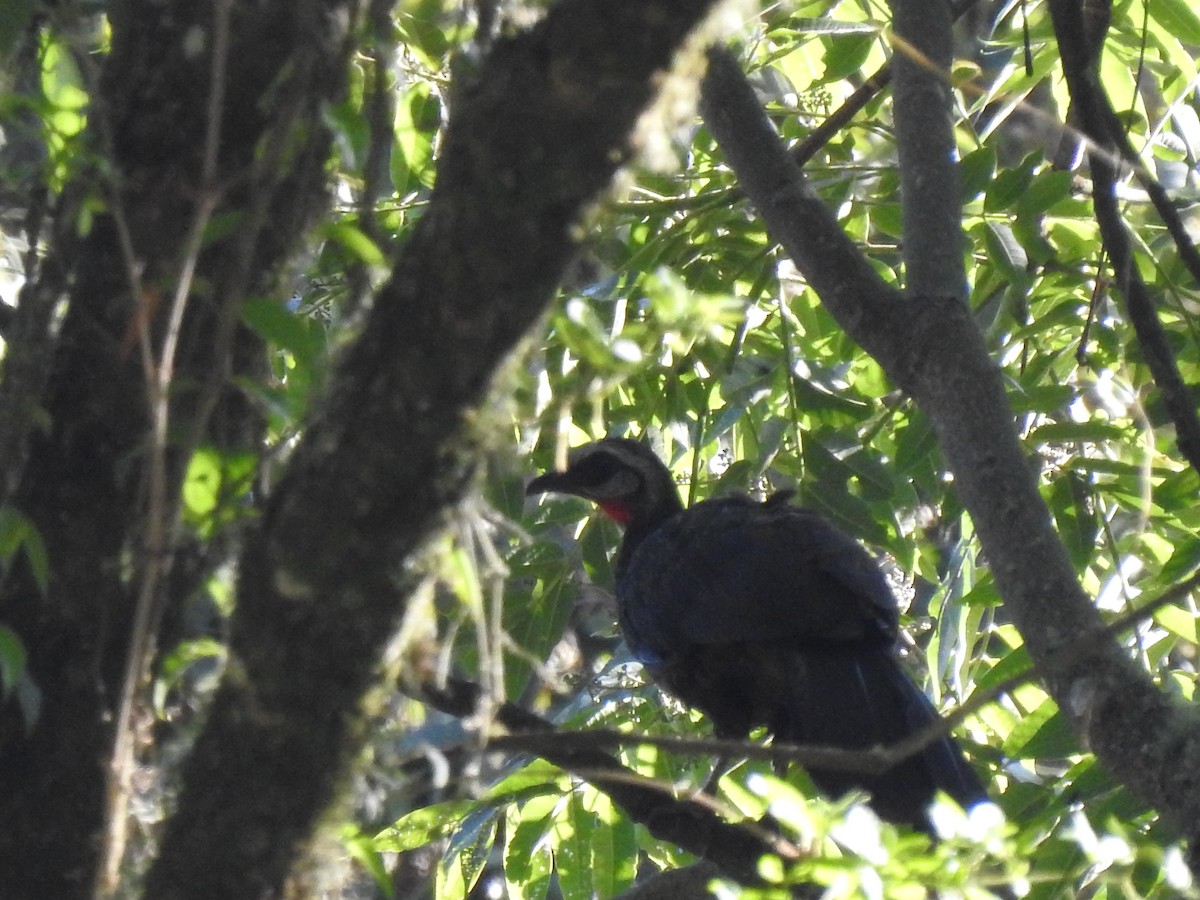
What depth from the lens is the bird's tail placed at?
2.97 meters

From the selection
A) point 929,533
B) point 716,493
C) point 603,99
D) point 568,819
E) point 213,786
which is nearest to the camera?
point 603,99

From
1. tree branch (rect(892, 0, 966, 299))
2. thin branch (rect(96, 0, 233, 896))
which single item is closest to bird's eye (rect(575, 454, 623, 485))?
tree branch (rect(892, 0, 966, 299))

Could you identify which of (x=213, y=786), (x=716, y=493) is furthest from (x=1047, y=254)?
(x=213, y=786)

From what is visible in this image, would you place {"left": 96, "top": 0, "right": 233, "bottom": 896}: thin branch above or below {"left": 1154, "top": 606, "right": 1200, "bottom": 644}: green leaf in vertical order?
above

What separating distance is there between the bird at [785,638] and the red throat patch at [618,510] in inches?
18.2

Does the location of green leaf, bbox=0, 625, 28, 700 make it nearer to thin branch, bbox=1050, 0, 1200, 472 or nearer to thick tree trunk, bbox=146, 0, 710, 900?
thick tree trunk, bbox=146, 0, 710, 900

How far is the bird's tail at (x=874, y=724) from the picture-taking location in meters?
2.97

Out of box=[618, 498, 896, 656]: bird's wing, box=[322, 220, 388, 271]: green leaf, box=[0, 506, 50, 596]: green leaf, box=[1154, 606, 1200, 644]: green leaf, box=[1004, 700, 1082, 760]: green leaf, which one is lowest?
box=[1004, 700, 1082, 760]: green leaf

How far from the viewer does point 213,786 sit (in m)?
1.27

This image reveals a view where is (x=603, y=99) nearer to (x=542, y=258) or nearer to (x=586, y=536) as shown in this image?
(x=542, y=258)

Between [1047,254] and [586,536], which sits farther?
[586,536]

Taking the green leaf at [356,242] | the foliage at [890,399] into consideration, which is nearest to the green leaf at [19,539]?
the green leaf at [356,242]

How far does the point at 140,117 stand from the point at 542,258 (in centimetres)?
64

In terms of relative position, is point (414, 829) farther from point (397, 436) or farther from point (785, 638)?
point (397, 436)
